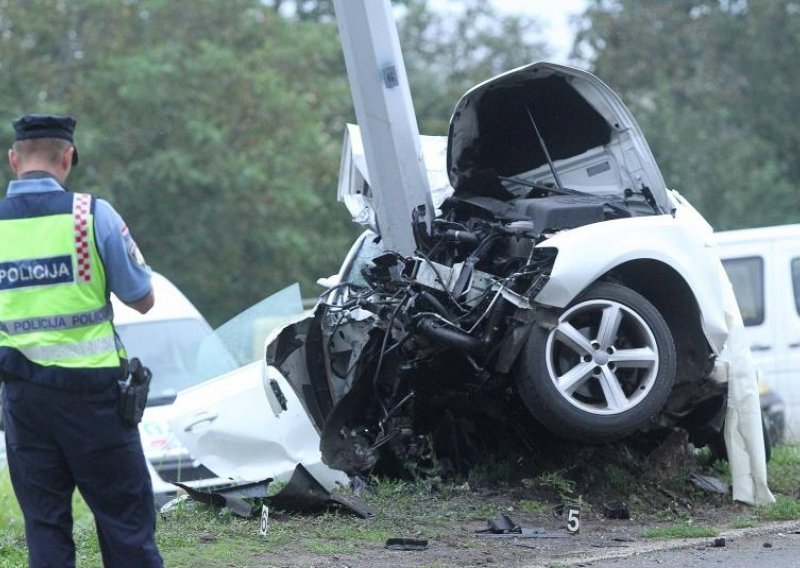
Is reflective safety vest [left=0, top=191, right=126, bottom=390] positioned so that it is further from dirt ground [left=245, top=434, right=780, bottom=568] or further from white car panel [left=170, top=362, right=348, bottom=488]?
white car panel [left=170, top=362, right=348, bottom=488]

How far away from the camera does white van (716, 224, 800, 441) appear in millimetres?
12703

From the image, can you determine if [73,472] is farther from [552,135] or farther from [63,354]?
[552,135]

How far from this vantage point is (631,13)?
2977 cm

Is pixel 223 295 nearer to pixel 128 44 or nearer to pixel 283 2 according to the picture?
pixel 128 44

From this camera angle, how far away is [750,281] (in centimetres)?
1281

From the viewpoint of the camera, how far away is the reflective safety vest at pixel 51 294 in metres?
4.35

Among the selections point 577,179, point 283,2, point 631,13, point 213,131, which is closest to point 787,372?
point 577,179

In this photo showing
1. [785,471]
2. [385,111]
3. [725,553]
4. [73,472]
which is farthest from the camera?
[785,471]

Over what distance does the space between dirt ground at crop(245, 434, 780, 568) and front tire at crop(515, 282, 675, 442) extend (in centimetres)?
47

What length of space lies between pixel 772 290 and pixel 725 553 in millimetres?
7375

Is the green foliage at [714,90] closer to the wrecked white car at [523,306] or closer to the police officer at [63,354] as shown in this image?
the wrecked white car at [523,306]

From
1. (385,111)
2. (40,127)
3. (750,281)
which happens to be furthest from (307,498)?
(750,281)

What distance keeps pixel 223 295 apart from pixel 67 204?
21.0m

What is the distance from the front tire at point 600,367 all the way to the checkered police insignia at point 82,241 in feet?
7.97
